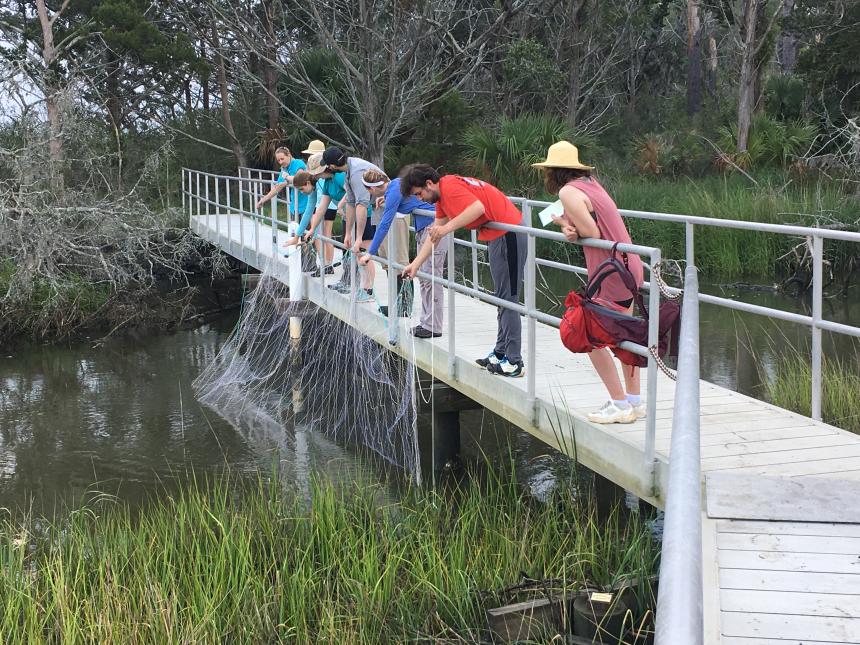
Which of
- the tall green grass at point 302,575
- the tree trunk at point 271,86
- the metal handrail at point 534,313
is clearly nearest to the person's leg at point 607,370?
the metal handrail at point 534,313

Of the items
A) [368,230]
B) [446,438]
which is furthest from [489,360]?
[368,230]

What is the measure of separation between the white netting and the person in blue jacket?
2.96 feet

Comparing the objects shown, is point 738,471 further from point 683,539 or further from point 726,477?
point 683,539

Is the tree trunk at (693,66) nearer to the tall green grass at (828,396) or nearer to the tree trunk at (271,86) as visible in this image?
the tree trunk at (271,86)

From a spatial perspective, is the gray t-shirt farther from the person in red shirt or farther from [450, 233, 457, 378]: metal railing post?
the person in red shirt

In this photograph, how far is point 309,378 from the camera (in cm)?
1272

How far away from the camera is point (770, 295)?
16328 millimetres

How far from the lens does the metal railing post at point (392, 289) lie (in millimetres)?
8469

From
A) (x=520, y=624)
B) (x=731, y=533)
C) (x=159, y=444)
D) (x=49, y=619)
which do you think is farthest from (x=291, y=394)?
(x=731, y=533)

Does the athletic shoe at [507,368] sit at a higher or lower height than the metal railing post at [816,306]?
lower

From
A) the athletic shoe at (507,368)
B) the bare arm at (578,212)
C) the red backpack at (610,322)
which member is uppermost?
the bare arm at (578,212)

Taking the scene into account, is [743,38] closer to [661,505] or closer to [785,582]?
[661,505]

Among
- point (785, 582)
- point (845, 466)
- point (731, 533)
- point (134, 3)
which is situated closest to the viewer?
point (785, 582)

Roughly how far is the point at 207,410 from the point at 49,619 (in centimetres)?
688
